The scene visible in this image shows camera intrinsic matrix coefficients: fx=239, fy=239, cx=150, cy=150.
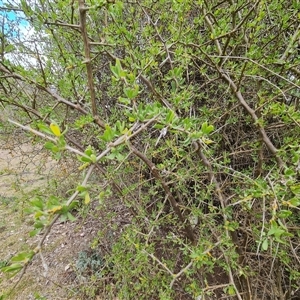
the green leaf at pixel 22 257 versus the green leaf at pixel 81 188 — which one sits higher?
the green leaf at pixel 81 188

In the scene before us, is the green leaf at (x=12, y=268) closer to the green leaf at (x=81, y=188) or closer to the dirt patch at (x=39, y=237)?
the green leaf at (x=81, y=188)

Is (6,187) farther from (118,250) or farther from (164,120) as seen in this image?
(164,120)

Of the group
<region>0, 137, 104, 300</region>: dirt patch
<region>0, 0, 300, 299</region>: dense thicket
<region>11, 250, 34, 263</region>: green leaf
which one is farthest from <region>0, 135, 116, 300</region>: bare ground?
<region>11, 250, 34, 263</region>: green leaf

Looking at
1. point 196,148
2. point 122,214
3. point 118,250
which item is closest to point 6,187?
point 122,214

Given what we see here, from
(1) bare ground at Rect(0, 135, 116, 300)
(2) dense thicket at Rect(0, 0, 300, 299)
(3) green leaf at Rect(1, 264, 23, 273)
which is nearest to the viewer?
(3) green leaf at Rect(1, 264, 23, 273)

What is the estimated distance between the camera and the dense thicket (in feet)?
4.11

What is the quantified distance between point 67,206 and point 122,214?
6.58 feet

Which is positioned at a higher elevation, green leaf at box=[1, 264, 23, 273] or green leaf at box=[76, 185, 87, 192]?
green leaf at box=[76, 185, 87, 192]

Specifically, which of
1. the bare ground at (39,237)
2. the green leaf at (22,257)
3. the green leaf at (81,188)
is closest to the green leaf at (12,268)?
the green leaf at (22,257)

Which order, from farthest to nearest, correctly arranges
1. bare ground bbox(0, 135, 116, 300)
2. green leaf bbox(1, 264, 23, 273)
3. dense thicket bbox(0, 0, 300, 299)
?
1. bare ground bbox(0, 135, 116, 300)
2. dense thicket bbox(0, 0, 300, 299)
3. green leaf bbox(1, 264, 23, 273)

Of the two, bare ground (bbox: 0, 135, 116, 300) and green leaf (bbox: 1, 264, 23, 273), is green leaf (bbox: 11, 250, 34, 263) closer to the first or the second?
green leaf (bbox: 1, 264, 23, 273)

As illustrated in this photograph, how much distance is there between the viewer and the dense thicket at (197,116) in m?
1.25

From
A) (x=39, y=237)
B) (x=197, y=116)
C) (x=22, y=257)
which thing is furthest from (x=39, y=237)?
(x=22, y=257)

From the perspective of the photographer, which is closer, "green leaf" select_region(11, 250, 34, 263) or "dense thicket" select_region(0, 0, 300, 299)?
"green leaf" select_region(11, 250, 34, 263)
